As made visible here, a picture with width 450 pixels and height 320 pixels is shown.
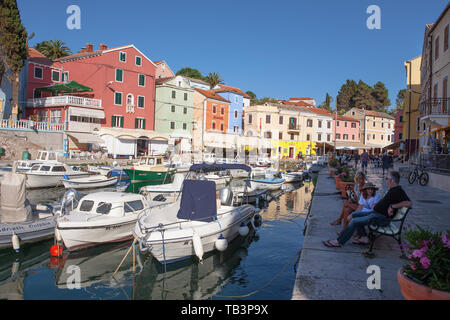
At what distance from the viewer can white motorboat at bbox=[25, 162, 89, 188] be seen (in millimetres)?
25719

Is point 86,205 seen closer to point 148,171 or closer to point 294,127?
point 148,171

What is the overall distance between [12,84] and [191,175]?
32.8 metres

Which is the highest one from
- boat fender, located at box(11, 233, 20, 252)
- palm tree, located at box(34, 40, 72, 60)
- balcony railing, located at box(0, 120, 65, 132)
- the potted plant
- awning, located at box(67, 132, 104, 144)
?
palm tree, located at box(34, 40, 72, 60)

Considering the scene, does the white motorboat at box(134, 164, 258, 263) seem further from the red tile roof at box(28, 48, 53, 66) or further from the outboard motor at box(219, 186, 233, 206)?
the red tile roof at box(28, 48, 53, 66)

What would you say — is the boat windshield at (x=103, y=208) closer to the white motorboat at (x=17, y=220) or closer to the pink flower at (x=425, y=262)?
the white motorboat at (x=17, y=220)

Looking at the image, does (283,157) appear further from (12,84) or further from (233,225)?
(233,225)

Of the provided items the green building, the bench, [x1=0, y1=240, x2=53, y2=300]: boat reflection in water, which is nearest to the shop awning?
the green building

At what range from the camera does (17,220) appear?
39.6 ft

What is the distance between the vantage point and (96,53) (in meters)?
43.1

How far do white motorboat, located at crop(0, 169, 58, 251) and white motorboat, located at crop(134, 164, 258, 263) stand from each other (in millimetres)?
4097

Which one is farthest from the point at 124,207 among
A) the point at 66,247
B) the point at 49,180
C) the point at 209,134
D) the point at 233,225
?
the point at 209,134

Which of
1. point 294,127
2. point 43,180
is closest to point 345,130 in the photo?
point 294,127

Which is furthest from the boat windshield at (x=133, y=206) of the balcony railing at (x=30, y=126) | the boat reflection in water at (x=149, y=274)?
the balcony railing at (x=30, y=126)

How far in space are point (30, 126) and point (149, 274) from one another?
32.0 meters
